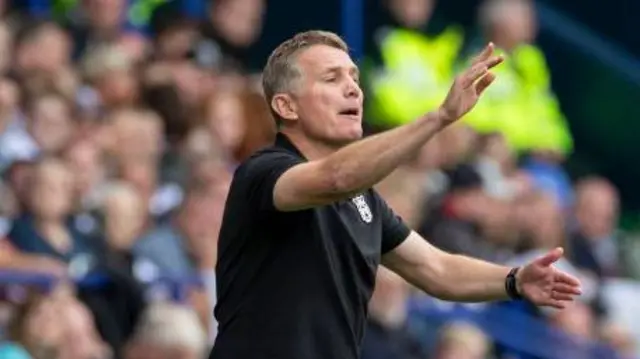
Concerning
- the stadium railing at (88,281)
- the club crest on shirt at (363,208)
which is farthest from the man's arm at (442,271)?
the stadium railing at (88,281)

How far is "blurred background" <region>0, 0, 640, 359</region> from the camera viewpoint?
10312 millimetres

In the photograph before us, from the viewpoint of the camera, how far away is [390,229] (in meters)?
7.26

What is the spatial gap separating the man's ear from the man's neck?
0.22ft

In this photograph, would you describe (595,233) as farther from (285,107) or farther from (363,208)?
(285,107)

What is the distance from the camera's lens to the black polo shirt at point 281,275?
676 centimetres

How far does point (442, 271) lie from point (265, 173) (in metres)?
0.93

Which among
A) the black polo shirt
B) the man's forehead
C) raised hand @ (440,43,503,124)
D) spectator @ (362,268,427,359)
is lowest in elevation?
spectator @ (362,268,427,359)

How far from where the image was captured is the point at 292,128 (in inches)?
274

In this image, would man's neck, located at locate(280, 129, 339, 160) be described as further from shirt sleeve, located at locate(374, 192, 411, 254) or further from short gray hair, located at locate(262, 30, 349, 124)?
shirt sleeve, located at locate(374, 192, 411, 254)

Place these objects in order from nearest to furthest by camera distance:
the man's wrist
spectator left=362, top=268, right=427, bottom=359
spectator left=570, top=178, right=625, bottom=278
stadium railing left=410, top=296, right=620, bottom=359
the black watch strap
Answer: the man's wrist → the black watch strap → spectator left=362, top=268, right=427, bottom=359 → stadium railing left=410, top=296, right=620, bottom=359 → spectator left=570, top=178, right=625, bottom=278

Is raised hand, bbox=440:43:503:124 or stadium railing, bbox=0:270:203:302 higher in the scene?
raised hand, bbox=440:43:503:124

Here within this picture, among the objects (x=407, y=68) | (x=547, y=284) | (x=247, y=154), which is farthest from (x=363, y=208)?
(x=407, y=68)

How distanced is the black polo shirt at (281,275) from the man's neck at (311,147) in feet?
0.16

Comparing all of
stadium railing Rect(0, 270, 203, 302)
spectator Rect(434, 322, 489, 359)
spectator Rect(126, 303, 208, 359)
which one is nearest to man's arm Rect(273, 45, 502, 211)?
spectator Rect(126, 303, 208, 359)
